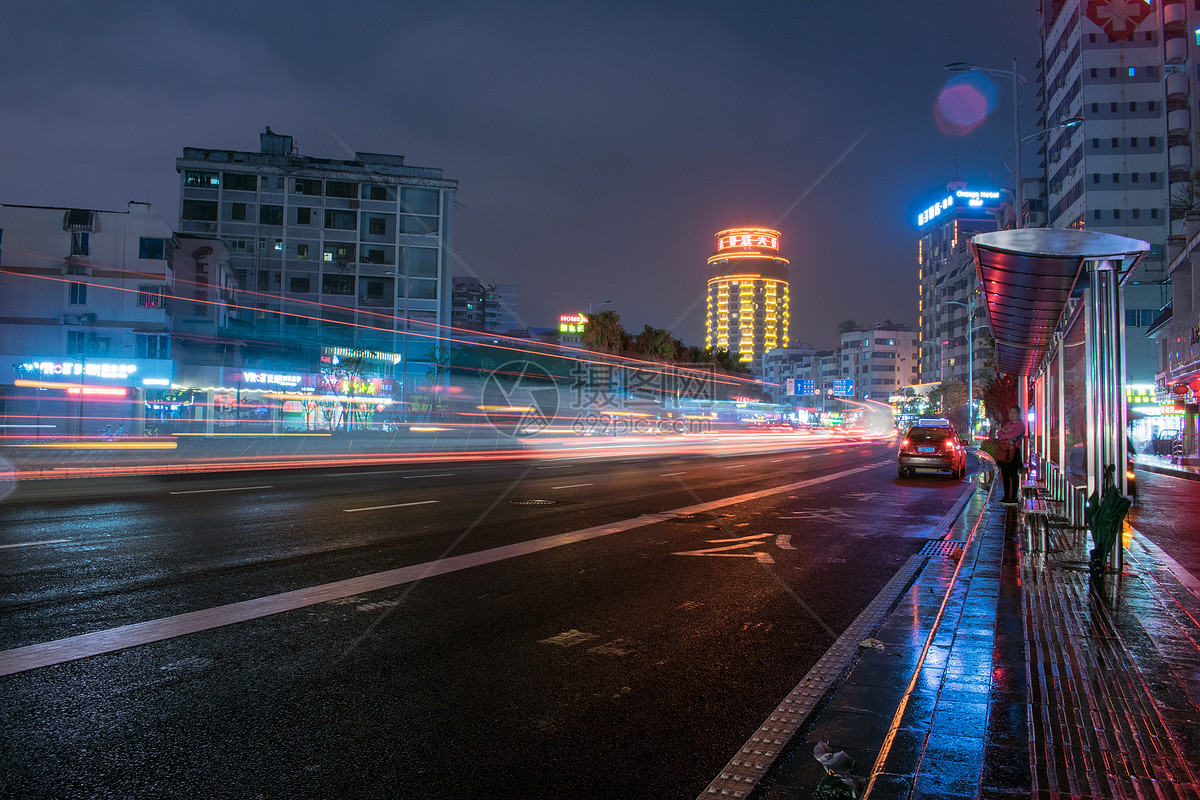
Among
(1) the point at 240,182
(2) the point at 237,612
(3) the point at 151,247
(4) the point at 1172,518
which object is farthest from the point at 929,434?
(1) the point at 240,182

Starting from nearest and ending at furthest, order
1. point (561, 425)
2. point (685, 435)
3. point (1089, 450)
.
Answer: point (1089, 450)
point (561, 425)
point (685, 435)

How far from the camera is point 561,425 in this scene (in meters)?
42.4

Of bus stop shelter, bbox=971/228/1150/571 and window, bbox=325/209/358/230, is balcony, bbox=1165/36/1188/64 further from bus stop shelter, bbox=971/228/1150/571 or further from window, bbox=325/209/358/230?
bus stop shelter, bbox=971/228/1150/571

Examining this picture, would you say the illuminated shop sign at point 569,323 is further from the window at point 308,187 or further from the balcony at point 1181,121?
the balcony at point 1181,121

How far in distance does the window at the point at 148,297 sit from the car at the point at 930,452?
38.4 metres

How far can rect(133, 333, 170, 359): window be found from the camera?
1651 inches

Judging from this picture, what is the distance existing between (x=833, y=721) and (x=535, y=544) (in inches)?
233

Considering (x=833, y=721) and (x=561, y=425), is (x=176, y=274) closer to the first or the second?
(x=561, y=425)

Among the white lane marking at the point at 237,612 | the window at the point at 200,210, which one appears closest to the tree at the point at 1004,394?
the white lane marking at the point at 237,612

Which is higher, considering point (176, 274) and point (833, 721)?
point (176, 274)

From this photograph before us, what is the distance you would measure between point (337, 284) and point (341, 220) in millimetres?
5712


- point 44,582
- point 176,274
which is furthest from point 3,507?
point 176,274

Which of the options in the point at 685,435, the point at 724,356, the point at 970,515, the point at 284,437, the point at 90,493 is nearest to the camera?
the point at 970,515

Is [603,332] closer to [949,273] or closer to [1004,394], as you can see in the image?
[1004,394]
